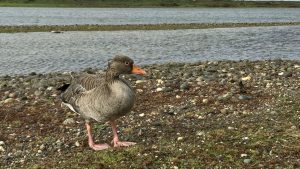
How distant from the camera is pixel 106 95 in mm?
11000

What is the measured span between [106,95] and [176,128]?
9.29 ft

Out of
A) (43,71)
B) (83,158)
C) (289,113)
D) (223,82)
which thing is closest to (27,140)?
(83,158)

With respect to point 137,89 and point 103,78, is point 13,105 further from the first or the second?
point 103,78

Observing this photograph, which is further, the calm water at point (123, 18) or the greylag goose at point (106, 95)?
the calm water at point (123, 18)

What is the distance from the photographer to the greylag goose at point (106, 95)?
10.9 meters

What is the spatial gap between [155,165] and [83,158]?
1.75 meters

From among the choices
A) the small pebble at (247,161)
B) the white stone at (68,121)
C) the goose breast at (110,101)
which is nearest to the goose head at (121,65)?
the goose breast at (110,101)

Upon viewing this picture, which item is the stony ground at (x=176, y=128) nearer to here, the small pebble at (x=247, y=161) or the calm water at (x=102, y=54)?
the small pebble at (x=247, y=161)

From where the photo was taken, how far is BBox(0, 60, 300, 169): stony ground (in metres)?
10.5

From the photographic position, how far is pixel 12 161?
37.4 feet

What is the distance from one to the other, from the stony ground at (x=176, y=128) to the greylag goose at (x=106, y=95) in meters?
Result: 0.84

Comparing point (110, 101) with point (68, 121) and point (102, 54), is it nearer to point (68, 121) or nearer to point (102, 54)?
point (68, 121)

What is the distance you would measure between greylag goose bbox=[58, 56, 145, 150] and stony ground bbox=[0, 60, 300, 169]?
2.76ft

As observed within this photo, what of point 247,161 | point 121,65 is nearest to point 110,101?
point 121,65
